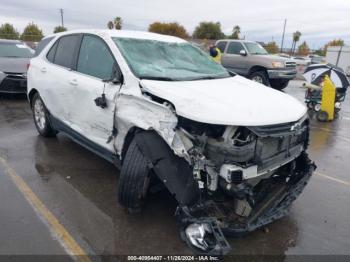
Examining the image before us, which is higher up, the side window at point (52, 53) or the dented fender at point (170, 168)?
the side window at point (52, 53)

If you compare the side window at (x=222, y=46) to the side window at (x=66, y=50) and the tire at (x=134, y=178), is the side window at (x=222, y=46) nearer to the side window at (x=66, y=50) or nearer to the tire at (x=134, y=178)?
the side window at (x=66, y=50)

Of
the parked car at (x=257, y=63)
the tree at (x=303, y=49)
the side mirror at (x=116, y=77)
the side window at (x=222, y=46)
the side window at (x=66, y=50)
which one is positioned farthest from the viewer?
the tree at (x=303, y=49)

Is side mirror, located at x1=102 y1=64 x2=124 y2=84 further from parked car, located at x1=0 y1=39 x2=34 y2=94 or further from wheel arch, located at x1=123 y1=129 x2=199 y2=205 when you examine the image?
parked car, located at x1=0 y1=39 x2=34 y2=94

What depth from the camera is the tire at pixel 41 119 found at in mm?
5807

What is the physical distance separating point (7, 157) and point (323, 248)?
4467 millimetres

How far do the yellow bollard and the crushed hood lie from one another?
5704 mm

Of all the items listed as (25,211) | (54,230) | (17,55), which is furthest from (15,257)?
(17,55)

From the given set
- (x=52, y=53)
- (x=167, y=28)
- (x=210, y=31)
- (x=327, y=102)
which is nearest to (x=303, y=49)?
(x=210, y=31)

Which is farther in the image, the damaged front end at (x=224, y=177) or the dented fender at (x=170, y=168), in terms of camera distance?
the dented fender at (x=170, y=168)

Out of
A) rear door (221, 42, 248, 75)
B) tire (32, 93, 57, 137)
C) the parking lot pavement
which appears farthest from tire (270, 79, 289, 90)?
tire (32, 93, 57, 137)

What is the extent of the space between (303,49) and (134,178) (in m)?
85.0

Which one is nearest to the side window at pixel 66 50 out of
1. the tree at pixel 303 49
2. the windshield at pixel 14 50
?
the windshield at pixel 14 50

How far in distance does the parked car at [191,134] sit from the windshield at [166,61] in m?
0.02

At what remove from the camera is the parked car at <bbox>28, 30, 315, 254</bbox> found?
2986 mm
